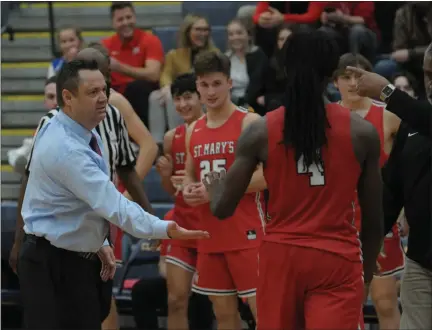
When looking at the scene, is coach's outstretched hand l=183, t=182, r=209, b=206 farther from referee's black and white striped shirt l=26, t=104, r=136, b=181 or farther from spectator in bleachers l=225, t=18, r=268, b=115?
spectator in bleachers l=225, t=18, r=268, b=115

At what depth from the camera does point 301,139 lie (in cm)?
471

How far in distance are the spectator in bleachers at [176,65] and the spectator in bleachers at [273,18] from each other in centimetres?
80

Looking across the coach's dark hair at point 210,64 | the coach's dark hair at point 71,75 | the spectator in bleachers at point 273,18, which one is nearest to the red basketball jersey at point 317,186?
the coach's dark hair at point 71,75

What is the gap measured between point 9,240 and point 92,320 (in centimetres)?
358

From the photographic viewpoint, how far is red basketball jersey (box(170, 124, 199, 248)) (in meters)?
7.57

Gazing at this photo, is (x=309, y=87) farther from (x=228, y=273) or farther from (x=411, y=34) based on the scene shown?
(x=411, y=34)

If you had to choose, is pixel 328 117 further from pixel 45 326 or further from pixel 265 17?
pixel 265 17

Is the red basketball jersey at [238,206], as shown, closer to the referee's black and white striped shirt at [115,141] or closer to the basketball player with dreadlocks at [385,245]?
the referee's black and white striped shirt at [115,141]

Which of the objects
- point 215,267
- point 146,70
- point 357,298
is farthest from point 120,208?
point 146,70

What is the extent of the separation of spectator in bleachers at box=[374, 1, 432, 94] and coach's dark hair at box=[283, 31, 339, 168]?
16.4 feet

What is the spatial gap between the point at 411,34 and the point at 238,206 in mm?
3495

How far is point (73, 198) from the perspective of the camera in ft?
17.4

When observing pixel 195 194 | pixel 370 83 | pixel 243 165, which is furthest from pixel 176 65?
pixel 243 165

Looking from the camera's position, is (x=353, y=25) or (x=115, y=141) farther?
(x=353, y=25)
